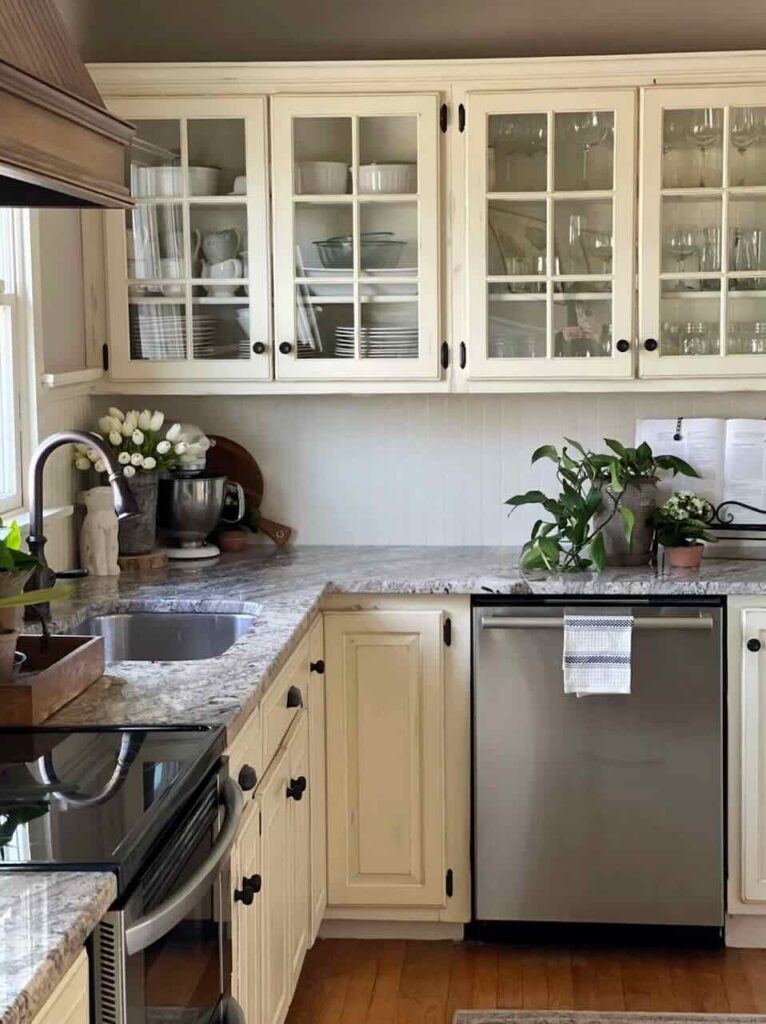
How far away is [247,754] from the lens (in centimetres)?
253

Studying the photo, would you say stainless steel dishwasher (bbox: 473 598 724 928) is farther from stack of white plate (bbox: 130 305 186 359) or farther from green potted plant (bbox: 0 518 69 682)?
green potted plant (bbox: 0 518 69 682)

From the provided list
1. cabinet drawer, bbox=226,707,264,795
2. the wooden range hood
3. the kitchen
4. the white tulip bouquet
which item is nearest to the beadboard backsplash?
the kitchen

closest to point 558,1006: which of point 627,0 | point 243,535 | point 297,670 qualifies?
point 297,670

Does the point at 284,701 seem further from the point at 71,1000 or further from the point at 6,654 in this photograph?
the point at 71,1000

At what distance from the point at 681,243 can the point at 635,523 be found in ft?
2.46

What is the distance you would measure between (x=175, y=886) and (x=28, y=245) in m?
2.04

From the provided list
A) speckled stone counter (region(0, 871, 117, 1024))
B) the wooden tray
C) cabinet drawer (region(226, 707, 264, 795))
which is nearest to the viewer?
speckled stone counter (region(0, 871, 117, 1024))

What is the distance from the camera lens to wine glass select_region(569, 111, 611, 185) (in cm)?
380

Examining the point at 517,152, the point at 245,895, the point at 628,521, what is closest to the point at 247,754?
the point at 245,895

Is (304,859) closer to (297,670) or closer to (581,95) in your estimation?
(297,670)

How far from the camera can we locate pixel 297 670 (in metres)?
3.20

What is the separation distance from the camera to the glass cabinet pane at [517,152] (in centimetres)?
382

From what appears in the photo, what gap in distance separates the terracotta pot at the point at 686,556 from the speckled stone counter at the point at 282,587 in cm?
4

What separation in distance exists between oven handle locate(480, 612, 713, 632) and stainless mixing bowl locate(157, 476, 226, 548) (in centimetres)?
88
